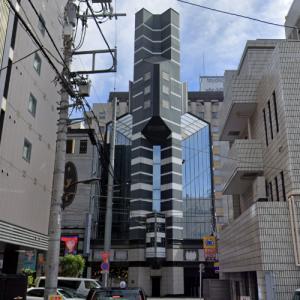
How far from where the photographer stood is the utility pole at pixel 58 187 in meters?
10.9

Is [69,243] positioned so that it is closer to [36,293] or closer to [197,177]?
[197,177]

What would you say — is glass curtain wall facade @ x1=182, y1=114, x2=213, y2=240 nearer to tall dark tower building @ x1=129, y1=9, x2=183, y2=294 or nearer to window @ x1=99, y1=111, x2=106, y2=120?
tall dark tower building @ x1=129, y1=9, x2=183, y2=294

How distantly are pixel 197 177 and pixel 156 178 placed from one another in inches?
343

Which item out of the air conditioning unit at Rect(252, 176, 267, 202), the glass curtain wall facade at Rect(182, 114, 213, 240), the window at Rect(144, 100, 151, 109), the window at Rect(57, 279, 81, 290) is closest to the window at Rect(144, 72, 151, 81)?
the window at Rect(144, 100, 151, 109)

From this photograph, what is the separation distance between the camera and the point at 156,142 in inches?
2557

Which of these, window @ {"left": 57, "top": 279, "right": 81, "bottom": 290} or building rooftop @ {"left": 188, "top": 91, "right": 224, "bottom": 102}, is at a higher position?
building rooftop @ {"left": 188, "top": 91, "right": 224, "bottom": 102}

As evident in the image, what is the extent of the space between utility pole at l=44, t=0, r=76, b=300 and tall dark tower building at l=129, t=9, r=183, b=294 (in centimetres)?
4676

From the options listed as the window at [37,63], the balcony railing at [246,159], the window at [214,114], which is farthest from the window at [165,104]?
the window at [37,63]

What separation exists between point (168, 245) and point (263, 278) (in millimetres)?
43641

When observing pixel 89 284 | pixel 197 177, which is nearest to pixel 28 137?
pixel 89 284

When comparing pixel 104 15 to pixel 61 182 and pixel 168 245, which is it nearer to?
pixel 61 182

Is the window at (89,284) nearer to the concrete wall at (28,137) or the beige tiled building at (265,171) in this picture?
the concrete wall at (28,137)

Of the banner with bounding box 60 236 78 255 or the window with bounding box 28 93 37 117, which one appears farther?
the banner with bounding box 60 236 78 255

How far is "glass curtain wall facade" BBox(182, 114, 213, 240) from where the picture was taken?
214 ft
